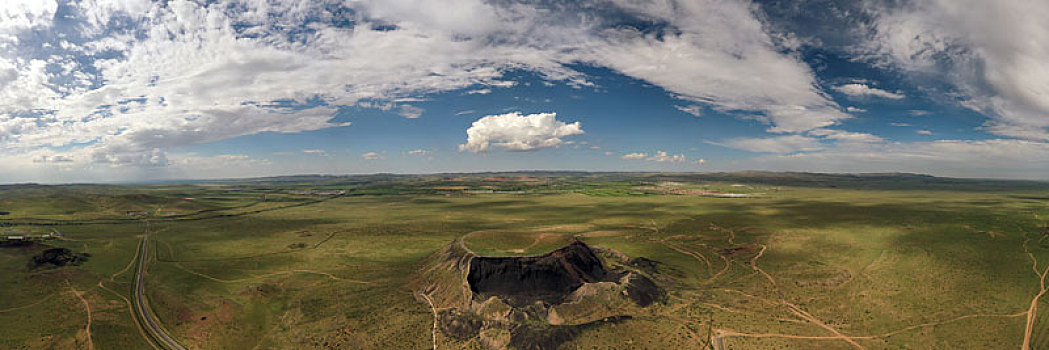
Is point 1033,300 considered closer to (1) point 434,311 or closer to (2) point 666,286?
(2) point 666,286

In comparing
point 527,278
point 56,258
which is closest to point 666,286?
point 527,278

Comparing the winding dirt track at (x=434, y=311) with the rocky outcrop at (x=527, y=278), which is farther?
the rocky outcrop at (x=527, y=278)

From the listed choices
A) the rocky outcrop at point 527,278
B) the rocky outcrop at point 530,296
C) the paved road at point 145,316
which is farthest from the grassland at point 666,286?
the rocky outcrop at point 527,278

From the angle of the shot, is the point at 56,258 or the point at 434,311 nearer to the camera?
the point at 434,311

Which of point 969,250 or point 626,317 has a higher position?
point 969,250

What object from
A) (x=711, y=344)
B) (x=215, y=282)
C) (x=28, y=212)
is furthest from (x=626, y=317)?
(x=28, y=212)

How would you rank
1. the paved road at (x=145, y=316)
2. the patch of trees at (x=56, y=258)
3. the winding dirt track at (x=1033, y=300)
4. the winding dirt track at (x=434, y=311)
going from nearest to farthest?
the winding dirt track at (x=1033, y=300) → the winding dirt track at (x=434, y=311) → the paved road at (x=145, y=316) → the patch of trees at (x=56, y=258)

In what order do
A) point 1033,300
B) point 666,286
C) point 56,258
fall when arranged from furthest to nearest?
point 56,258 < point 666,286 < point 1033,300

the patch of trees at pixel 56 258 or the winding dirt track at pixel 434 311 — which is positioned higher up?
the patch of trees at pixel 56 258

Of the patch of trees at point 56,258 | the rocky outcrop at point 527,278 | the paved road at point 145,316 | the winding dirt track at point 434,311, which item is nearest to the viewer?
the winding dirt track at point 434,311

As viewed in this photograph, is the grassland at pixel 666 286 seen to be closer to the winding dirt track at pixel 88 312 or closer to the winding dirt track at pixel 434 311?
the winding dirt track at pixel 88 312

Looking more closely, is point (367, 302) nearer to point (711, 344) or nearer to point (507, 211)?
point (711, 344)
